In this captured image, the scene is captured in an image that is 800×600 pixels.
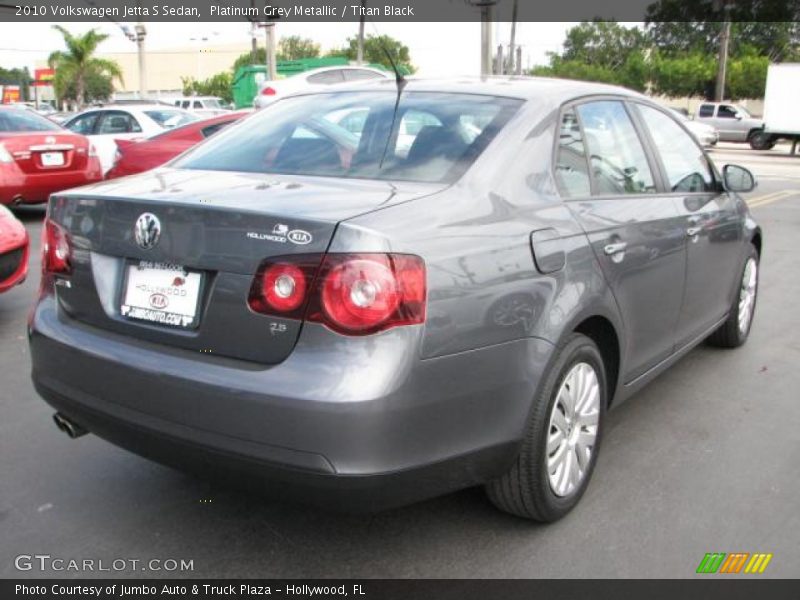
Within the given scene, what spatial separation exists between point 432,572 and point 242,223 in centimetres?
130

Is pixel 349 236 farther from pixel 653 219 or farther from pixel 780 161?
pixel 780 161

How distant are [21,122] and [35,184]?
1044 millimetres

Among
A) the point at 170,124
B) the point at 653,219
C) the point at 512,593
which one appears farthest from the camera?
the point at 170,124

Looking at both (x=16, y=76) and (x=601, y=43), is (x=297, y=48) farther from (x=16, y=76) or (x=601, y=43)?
(x=16, y=76)

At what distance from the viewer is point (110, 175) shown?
1017 centimetres

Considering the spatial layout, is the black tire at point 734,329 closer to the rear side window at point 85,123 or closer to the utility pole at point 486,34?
the rear side window at point 85,123

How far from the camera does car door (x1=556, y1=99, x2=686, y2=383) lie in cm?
310

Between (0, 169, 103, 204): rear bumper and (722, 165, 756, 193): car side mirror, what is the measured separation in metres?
7.70

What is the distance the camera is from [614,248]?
3.12m

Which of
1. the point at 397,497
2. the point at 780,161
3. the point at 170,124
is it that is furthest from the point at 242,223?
the point at 780,161

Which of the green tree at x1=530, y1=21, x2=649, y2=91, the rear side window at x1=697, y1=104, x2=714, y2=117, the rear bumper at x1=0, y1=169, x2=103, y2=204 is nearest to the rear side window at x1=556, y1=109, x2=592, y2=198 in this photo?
the rear bumper at x1=0, y1=169, x2=103, y2=204

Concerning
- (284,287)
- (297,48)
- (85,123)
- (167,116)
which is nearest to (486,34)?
(167,116)

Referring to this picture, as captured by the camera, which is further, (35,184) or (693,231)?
(35,184)

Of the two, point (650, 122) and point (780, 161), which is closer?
point (650, 122)
